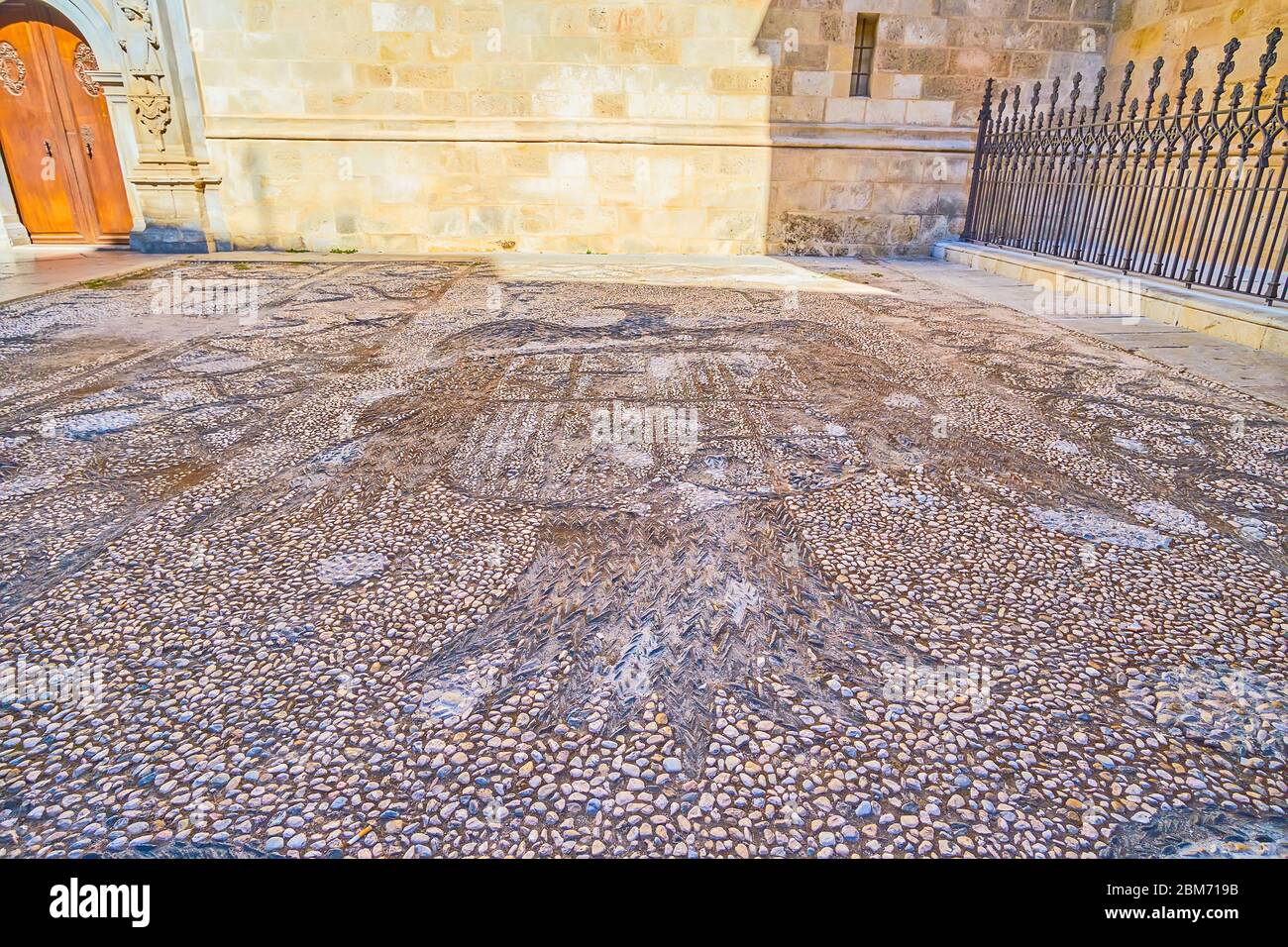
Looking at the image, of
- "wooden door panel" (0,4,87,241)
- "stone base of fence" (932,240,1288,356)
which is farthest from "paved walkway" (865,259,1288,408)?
"wooden door panel" (0,4,87,241)

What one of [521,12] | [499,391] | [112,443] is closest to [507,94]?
[521,12]

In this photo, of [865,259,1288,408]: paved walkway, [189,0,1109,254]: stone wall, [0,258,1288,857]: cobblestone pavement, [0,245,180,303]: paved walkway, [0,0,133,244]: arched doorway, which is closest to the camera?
[0,258,1288,857]: cobblestone pavement

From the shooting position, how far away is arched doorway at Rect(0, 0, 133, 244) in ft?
25.6

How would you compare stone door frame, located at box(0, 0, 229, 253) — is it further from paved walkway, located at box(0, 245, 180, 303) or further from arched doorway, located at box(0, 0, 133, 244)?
paved walkway, located at box(0, 245, 180, 303)

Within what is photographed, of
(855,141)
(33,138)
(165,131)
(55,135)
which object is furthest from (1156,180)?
(33,138)

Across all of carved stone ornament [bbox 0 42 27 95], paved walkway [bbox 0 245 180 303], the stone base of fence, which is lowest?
paved walkway [bbox 0 245 180 303]

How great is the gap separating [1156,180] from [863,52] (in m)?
3.76

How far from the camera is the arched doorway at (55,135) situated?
25.6 ft

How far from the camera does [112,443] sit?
254 centimetres

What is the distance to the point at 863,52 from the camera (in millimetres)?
8453

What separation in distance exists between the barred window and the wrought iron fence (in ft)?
4.78

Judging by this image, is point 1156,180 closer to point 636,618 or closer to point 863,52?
point 863,52

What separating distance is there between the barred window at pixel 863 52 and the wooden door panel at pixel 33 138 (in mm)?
9586
